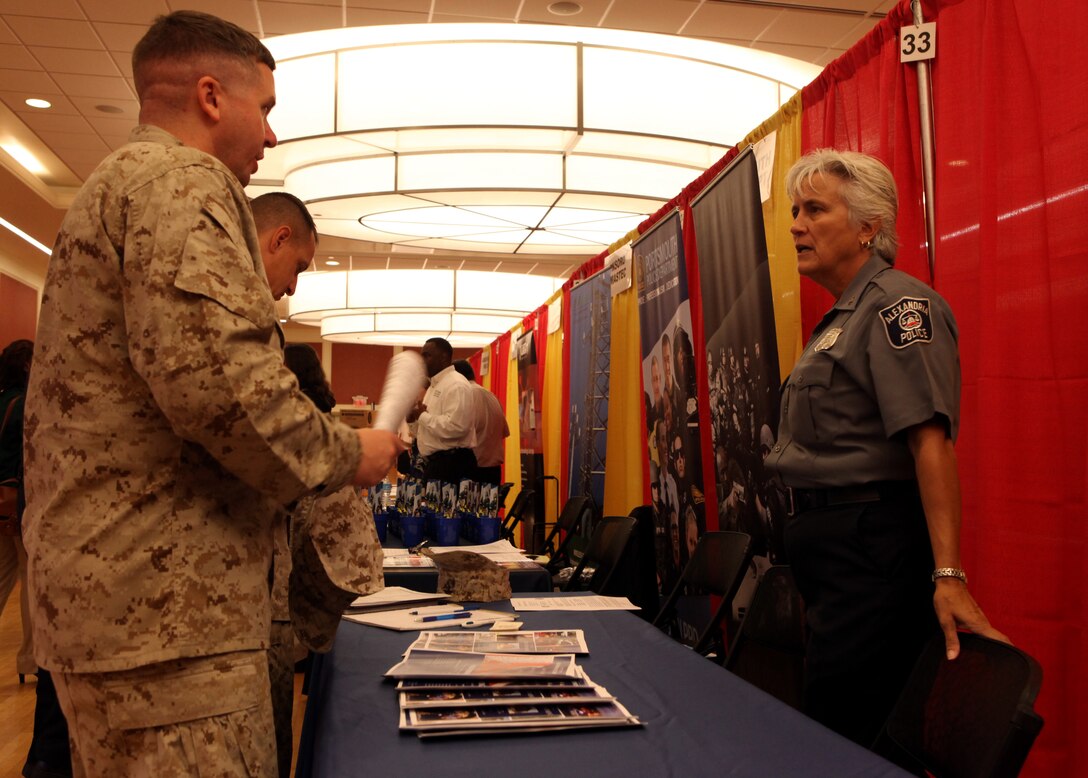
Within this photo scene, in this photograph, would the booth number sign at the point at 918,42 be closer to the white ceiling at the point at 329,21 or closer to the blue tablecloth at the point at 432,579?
the blue tablecloth at the point at 432,579

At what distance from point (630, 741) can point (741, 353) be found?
2.18 meters

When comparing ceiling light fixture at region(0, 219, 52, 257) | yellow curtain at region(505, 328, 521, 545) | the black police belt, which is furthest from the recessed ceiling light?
ceiling light fixture at region(0, 219, 52, 257)

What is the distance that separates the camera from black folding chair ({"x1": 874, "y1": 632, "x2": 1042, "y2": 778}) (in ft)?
3.77

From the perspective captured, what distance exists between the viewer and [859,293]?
1795 millimetres

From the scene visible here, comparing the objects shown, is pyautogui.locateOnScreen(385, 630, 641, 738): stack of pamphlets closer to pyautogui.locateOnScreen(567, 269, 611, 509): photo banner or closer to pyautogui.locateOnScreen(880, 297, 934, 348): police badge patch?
pyautogui.locateOnScreen(880, 297, 934, 348): police badge patch

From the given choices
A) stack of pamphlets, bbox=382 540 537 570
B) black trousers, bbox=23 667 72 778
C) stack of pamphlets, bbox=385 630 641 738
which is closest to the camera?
stack of pamphlets, bbox=385 630 641 738

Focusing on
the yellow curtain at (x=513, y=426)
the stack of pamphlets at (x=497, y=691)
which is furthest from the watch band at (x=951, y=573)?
the yellow curtain at (x=513, y=426)

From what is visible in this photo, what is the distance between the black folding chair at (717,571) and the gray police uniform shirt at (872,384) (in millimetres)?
824

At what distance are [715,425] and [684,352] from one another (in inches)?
21.7

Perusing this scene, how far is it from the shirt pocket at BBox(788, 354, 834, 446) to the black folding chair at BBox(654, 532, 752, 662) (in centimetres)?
86

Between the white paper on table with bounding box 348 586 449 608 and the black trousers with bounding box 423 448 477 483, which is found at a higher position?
the black trousers with bounding box 423 448 477 483

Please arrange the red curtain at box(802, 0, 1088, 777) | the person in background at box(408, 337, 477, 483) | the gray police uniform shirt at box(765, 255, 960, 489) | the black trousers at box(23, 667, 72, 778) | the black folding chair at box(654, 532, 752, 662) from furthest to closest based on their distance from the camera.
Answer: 1. the person in background at box(408, 337, 477, 483)
2. the black trousers at box(23, 667, 72, 778)
3. the black folding chair at box(654, 532, 752, 662)
4. the red curtain at box(802, 0, 1088, 777)
5. the gray police uniform shirt at box(765, 255, 960, 489)

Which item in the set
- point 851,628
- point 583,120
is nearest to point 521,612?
point 851,628

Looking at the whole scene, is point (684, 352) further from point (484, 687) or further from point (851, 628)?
point (484, 687)
